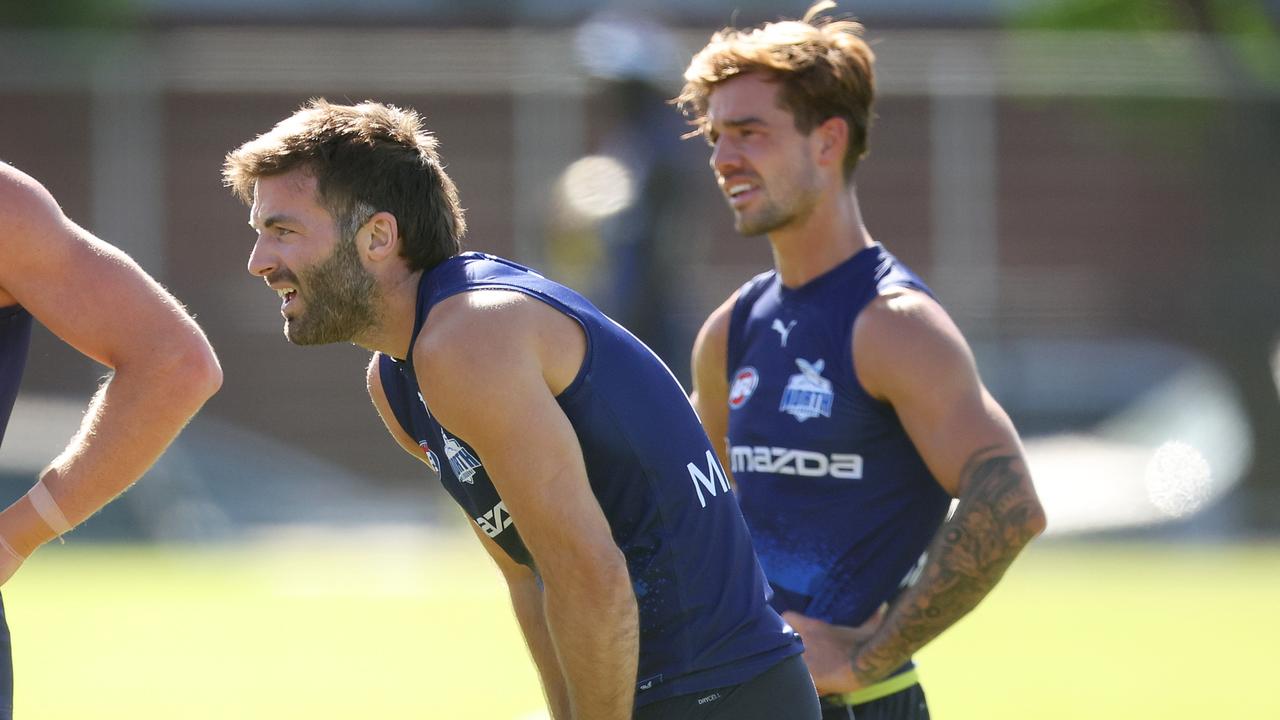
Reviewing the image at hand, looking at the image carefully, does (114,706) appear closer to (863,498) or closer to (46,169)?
(863,498)

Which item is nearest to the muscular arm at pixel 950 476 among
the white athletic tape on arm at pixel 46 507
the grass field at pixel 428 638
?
the white athletic tape on arm at pixel 46 507

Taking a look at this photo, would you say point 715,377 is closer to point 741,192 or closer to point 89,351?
point 741,192

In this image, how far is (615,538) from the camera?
143 inches

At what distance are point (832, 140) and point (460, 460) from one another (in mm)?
1707

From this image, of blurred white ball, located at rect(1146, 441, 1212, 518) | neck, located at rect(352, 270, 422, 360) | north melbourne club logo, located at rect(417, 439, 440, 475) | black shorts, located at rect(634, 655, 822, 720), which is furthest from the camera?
blurred white ball, located at rect(1146, 441, 1212, 518)

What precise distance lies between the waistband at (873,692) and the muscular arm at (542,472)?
110 cm

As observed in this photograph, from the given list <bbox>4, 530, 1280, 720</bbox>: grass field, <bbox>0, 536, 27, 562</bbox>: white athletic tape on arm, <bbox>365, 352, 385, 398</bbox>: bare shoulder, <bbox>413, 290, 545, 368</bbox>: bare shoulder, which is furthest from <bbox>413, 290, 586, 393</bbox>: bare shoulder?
<bbox>4, 530, 1280, 720</bbox>: grass field

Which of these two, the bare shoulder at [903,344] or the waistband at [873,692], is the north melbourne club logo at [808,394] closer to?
the bare shoulder at [903,344]

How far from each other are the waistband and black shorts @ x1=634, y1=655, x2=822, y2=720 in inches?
28.0

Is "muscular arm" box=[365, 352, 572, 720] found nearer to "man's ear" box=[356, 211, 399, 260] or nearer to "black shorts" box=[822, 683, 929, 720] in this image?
"man's ear" box=[356, 211, 399, 260]

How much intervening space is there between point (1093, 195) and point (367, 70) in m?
8.14

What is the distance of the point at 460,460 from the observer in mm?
3641

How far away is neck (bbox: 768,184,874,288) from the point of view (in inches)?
186

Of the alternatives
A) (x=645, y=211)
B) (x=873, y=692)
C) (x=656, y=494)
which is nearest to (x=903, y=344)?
(x=873, y=692)
